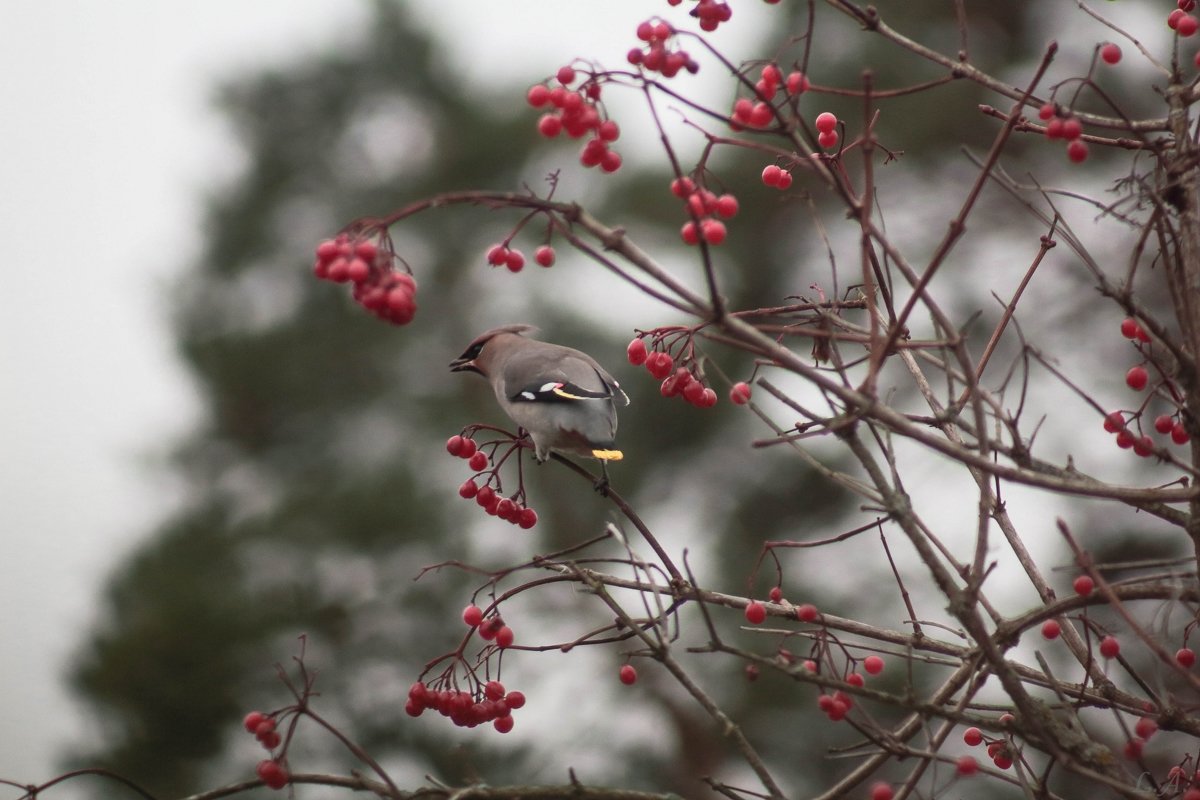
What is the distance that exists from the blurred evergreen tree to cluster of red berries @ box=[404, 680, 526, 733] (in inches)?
365

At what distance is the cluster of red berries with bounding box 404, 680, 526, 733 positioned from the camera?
108 inches

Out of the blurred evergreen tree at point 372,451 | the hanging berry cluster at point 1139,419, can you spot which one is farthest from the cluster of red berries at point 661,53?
the blurred evergreen tree at point 372,451

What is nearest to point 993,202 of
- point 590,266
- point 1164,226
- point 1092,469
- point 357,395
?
point 1092,469

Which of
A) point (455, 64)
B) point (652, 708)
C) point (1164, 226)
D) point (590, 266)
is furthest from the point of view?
point (455, 64)

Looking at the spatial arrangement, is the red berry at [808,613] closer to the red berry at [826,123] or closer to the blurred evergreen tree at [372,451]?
the red berry at [826,123]

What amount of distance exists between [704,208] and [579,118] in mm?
282

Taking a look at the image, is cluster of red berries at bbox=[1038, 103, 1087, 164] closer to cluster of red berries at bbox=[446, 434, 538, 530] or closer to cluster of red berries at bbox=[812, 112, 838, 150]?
cluster of red berries at bbox=[812, 112, 838, 150]

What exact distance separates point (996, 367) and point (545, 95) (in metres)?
10.8

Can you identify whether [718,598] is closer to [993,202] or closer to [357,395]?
[993,202]

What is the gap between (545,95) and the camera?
236 centimetres

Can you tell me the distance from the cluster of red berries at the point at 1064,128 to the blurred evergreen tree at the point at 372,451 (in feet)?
33.9

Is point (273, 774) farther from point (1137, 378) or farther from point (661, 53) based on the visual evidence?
point (1137, 378)

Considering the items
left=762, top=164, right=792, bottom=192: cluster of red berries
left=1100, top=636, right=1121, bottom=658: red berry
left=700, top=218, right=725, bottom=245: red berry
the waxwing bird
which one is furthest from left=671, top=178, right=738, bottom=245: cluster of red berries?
the waxwing bird

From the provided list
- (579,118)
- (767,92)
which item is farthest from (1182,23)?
(579,118)
